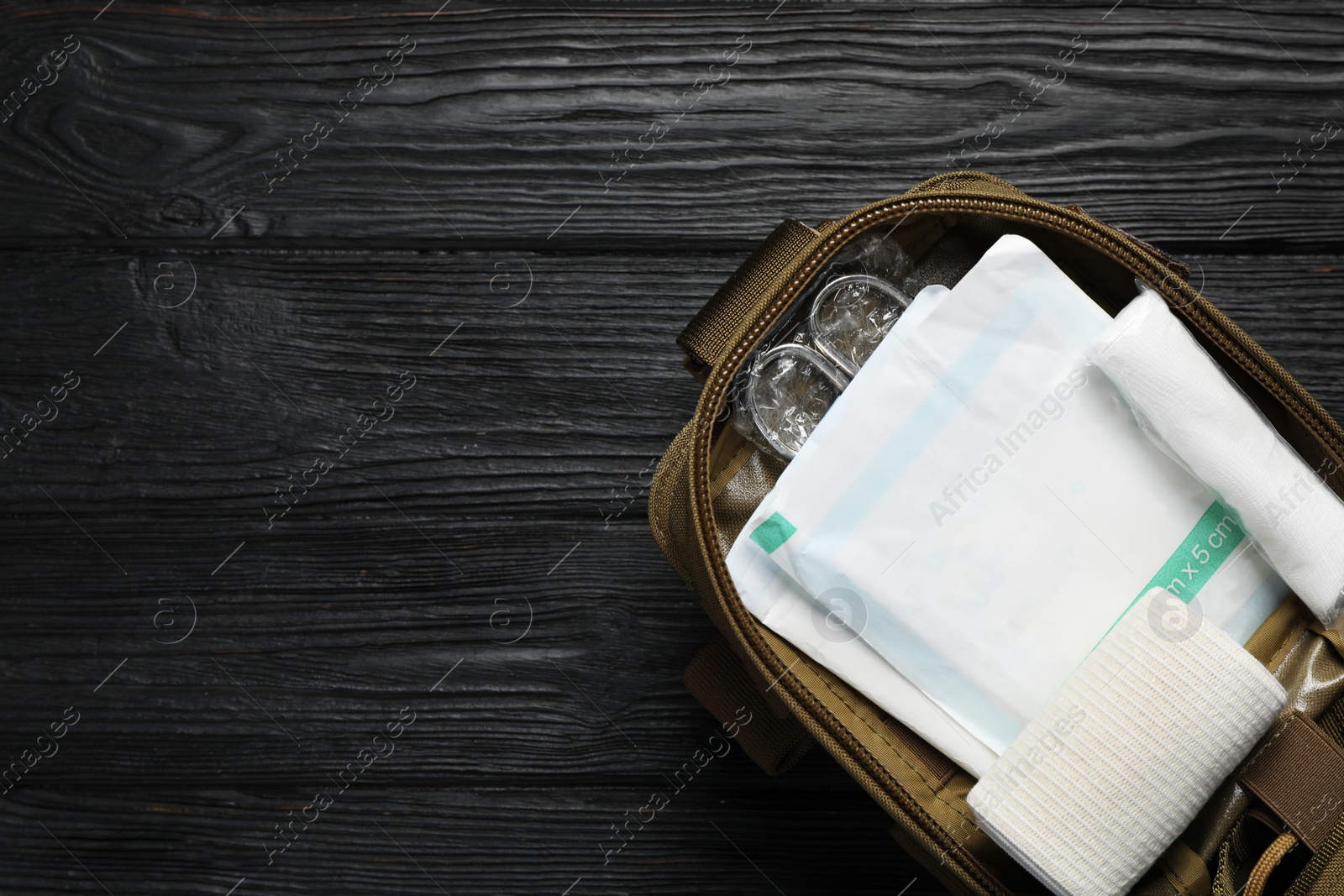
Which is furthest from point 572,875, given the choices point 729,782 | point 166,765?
point 166,765

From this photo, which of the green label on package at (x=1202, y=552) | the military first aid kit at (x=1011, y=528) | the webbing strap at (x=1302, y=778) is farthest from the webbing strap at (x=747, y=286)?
the webbing strap at (x=1302, y=778)

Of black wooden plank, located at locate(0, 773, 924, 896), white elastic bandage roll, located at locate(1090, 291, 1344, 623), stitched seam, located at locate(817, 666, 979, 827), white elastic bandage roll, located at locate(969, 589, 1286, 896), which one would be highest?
white elastic bandage roll, located at locate(1090, 291, 1344, 623)

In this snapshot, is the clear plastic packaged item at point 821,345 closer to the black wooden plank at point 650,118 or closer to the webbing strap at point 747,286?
the webbing strap at point 747,286

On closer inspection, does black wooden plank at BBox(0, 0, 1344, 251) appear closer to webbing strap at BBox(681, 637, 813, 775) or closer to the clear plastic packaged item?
the clear plastic packaged item

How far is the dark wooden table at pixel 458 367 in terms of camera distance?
29.8 inches

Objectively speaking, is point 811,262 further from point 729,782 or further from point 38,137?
point 38,137

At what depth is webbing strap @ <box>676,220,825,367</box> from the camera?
56 cm

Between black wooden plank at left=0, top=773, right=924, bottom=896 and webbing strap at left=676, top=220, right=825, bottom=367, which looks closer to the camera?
webbing strap at left=676, top=220, right=825, bottom=367

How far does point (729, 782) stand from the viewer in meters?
0.75

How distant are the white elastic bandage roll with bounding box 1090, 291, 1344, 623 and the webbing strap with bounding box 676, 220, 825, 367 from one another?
20 centimetres

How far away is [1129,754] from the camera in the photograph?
490 millimetres

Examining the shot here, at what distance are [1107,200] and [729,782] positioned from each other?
61 cm

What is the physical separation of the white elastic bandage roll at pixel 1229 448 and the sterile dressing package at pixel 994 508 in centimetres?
2

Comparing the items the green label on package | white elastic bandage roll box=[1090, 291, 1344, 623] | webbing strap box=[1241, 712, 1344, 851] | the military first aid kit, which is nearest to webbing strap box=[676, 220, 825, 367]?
the military first aid kit
